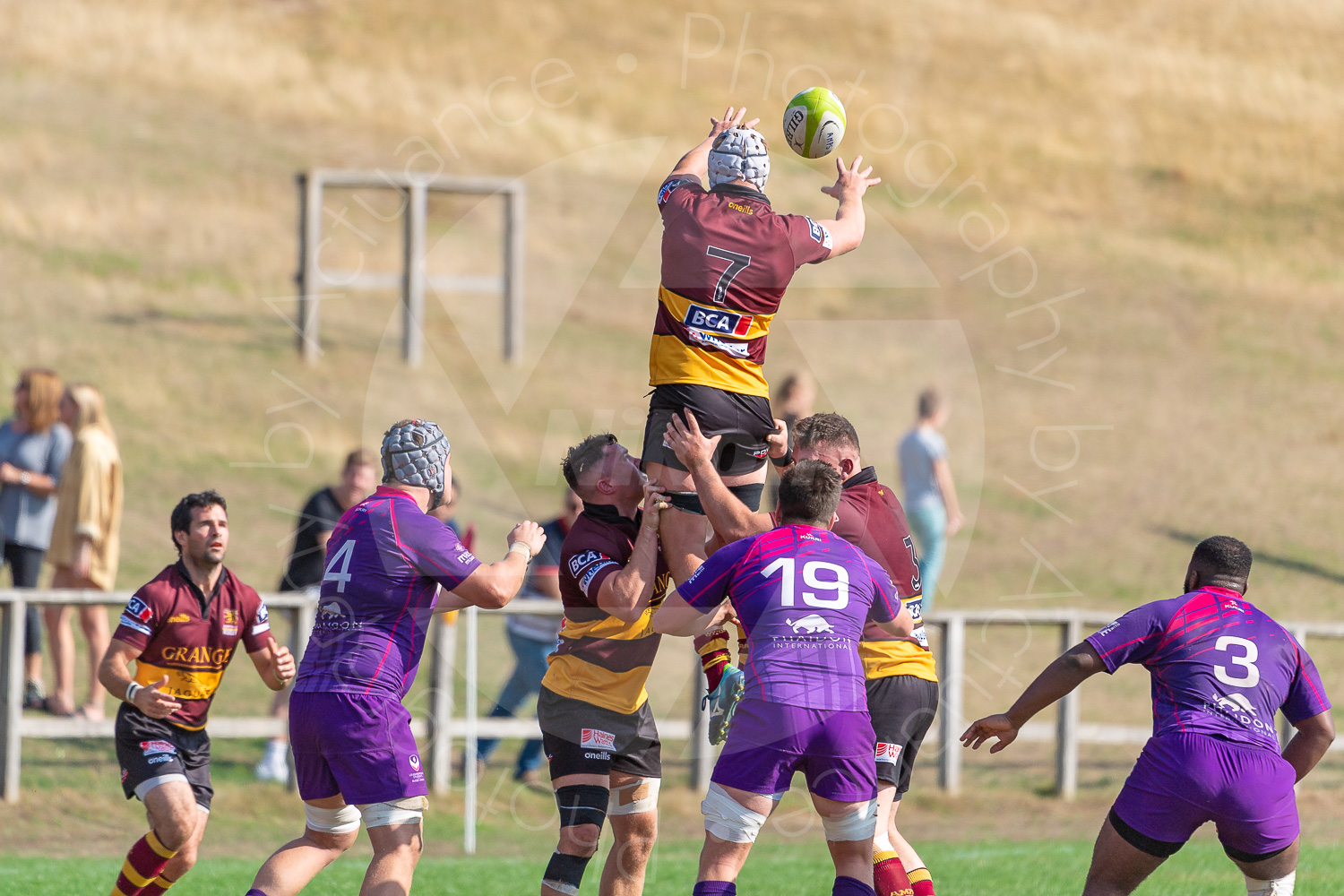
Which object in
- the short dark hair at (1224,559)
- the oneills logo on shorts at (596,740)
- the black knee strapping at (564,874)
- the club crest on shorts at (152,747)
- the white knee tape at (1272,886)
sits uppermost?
the short dark hair at (1224,559)

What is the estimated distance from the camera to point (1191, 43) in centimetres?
4734

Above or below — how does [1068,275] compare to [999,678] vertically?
above

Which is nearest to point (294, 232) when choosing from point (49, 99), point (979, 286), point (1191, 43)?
point (49, 99)

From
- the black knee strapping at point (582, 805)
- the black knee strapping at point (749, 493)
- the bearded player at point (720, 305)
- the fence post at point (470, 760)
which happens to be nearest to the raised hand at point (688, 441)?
the bearded player at point (720, 305)

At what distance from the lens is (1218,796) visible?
236 inches

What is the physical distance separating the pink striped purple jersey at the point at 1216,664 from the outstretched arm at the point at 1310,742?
5cm

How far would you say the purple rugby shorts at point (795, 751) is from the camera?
5.81m

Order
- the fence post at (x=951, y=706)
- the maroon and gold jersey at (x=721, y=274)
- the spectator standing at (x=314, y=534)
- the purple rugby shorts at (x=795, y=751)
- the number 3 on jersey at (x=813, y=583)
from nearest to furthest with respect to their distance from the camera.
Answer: the purple rugby shorts at (x=795, y=751) < the number 3 on jersey at (x=813, y=583) < the maroon and gold jersey at (x=721, y=274) < the spectator standing at (x=314, y=534) < the fence post at (x=951, y=706)

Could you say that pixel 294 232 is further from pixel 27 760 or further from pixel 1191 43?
pixel 1191 43

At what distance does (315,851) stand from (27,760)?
235 inches

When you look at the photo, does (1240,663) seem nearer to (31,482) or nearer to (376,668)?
(376,668)

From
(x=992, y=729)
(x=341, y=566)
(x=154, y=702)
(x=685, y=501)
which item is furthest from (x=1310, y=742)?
(x=154, y=702)

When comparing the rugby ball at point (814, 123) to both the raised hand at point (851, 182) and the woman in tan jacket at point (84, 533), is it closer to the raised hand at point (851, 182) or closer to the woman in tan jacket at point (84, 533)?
the raised hand at point (851, 182)

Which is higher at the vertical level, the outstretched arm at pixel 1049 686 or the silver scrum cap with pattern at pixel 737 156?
the silver scrum cap with pattern at pixel 737 156
